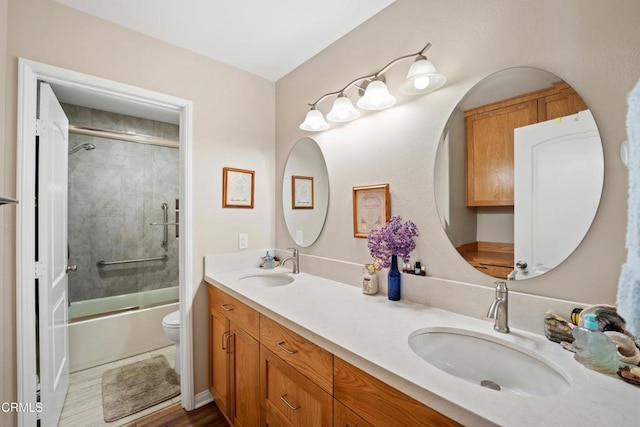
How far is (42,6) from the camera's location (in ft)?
4.76

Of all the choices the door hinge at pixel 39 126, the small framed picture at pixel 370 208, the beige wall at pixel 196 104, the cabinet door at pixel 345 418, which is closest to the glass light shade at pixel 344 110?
the small framed picture at pixel 370 208

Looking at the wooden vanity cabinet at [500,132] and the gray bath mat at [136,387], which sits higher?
the wooden vanity cabinet at [500,132]

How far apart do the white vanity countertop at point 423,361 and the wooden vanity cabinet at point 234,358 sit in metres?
0.15

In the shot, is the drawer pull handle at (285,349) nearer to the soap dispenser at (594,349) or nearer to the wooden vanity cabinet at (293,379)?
the wooden vanity cabinet at (293,379)

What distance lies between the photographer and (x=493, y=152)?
44.6 inches

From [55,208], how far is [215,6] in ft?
5.01

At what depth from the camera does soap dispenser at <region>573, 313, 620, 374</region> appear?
747 mm

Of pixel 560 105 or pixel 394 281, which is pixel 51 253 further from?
pixel 560 105

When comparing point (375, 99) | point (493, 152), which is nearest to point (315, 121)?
point (375, 99)

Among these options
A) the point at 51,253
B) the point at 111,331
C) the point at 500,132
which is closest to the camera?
the point at 500,132

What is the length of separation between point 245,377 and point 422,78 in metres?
1.73

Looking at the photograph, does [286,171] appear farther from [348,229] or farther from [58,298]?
[58,298]

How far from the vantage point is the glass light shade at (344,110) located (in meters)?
1.64

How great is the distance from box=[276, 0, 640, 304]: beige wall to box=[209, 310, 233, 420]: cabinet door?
30.8 inches
